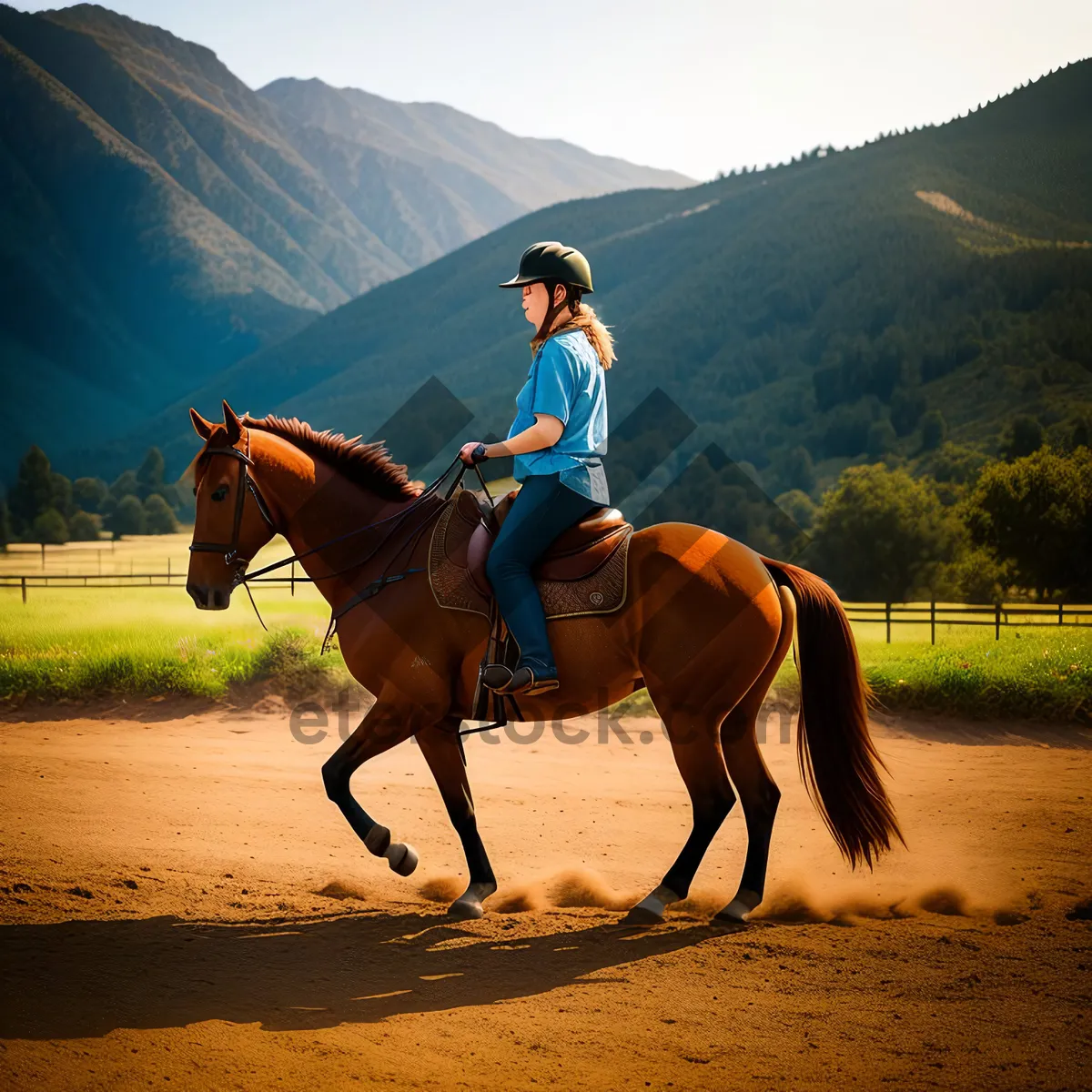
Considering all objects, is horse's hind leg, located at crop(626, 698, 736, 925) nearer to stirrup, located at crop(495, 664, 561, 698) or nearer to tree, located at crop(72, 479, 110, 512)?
stirrup, located at crop(495, 664, 561, 698)

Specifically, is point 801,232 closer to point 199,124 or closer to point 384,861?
point 199,124

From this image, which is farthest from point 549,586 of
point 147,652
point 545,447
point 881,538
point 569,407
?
point 881,538

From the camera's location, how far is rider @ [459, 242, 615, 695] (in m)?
4.65

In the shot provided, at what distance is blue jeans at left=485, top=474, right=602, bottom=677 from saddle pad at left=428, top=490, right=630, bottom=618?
11cm

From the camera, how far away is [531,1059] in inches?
136

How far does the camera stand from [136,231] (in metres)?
82.4

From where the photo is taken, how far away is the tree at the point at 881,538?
25172 mm

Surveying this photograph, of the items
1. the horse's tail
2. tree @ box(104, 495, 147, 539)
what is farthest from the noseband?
tree @ box(104, 495, 147, 539)

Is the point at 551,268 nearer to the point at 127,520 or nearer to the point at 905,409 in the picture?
the point at 127,520

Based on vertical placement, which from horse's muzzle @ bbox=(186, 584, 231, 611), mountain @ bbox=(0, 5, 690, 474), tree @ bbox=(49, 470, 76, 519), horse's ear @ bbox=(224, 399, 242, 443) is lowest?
horse's muzzle @ bbox=(186, 584, 231, 611)

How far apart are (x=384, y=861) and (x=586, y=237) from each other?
120002 mm

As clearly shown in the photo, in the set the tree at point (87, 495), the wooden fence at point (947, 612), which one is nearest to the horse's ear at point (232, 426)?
the wooden fence at point (947, 612)

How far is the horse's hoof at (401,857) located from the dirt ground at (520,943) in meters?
0.29

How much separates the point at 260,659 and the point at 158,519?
21.4 metres
